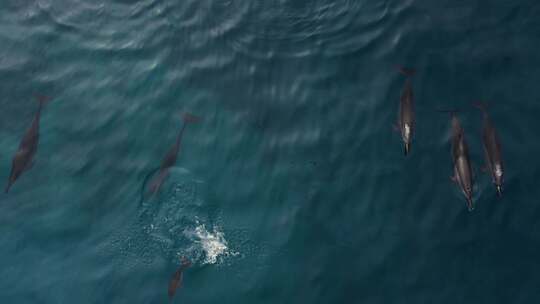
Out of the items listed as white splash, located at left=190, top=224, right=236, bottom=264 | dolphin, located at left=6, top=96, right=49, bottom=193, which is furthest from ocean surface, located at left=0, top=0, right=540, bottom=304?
dolphin, located at left=6, top=96, right=49, bottom=193

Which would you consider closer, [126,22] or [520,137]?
[520,137]

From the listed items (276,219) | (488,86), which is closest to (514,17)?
(488,86)

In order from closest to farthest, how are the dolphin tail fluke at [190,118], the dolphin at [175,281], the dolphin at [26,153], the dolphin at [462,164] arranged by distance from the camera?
the dolphin at [462,164] < the dolphin at [175,281] < the dolphin at [26,153] < the dolphin tail fluke at [190,118]

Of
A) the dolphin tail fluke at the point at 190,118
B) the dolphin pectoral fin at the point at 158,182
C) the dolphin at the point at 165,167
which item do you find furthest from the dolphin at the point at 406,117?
the dolphin pectoral fin at the point at 158,182

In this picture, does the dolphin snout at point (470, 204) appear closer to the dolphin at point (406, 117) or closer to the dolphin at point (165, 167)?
the dolphin at point (406, 117)

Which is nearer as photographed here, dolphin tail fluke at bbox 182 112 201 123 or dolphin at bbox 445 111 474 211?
dolphin at bbox 445 111 474 211

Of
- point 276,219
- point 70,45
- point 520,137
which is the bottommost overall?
point 276,219

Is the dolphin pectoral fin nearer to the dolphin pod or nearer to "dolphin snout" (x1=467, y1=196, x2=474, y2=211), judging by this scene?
the dolphin pod

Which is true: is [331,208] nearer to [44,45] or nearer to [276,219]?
[276,219]

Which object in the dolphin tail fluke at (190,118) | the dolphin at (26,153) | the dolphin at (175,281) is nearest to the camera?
the dolphin at (175,281)
